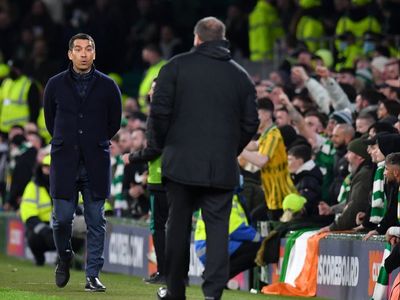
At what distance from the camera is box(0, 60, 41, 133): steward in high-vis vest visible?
2691 cm

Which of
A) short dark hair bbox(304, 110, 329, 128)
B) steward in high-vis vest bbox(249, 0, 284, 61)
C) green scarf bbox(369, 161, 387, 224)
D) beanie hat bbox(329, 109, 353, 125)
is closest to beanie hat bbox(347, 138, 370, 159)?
green scarf bbox(369, 161, 387, 224)

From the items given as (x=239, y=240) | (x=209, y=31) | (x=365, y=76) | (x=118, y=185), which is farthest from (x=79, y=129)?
(x=365, y=76)

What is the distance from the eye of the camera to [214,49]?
1150cm

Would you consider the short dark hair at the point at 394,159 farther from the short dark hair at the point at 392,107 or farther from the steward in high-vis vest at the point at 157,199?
the short dark hair at the point at 392,107

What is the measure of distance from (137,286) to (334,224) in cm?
216

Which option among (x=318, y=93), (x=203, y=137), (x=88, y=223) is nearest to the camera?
(x=203, y=137)

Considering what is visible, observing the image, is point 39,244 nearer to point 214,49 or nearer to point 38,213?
point 38,213

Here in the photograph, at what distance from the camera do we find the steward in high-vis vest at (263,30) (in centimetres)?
2588

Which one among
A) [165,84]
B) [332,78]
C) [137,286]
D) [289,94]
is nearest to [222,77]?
[165,84]

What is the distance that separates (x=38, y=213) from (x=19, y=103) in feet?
18.9

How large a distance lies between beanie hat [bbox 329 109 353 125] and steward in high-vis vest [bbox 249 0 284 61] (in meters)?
7.53

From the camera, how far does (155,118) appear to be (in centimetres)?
1134

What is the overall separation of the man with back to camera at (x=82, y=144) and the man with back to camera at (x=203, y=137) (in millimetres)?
2334

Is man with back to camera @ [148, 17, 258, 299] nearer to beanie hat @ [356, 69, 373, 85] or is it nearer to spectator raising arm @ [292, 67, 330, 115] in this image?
spectator raising arm @ [292, 67, 330, 115]
